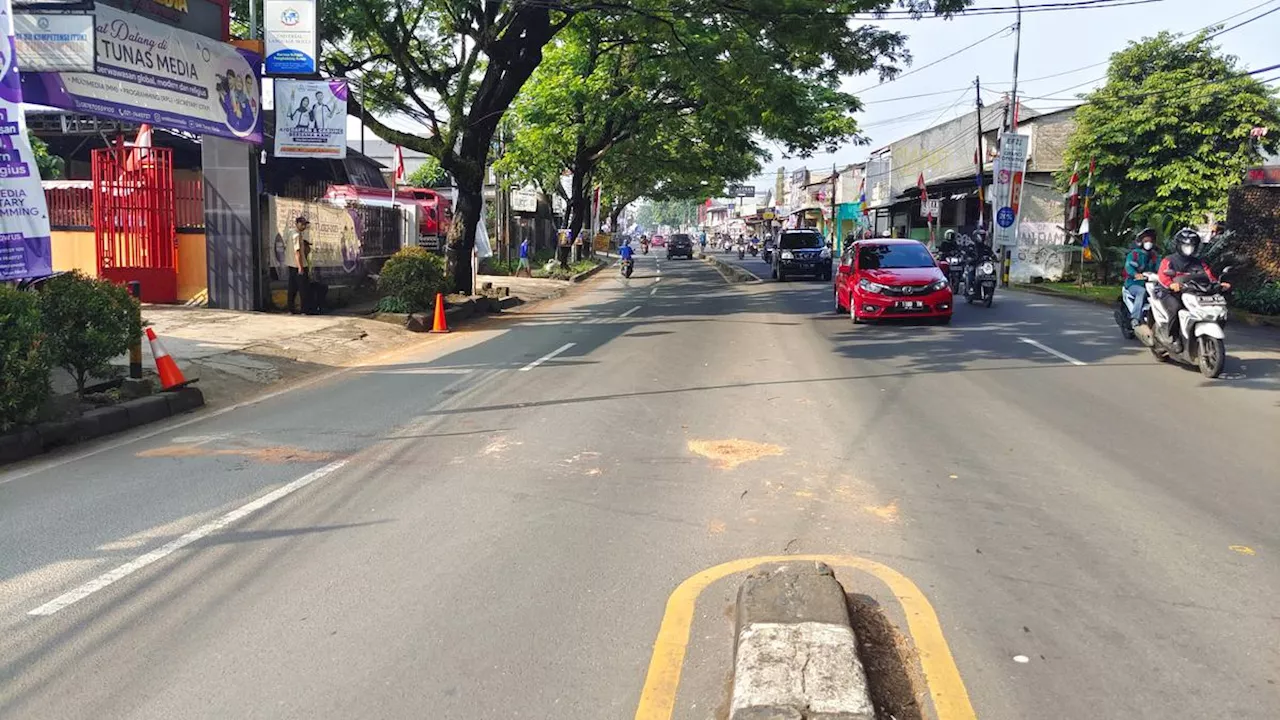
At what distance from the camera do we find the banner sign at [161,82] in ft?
41.9

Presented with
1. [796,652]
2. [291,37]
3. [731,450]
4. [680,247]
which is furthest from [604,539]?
[680,247]

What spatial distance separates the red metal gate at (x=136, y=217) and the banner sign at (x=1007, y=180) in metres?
21.9

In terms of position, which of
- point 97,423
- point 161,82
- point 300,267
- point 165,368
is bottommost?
point 97,423

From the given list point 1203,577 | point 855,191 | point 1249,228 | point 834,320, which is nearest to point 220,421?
point 1203,577

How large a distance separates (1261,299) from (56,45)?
1899 centimetres

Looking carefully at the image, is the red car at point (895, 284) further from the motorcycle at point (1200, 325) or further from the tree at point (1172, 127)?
the tree at point (1172, 127)

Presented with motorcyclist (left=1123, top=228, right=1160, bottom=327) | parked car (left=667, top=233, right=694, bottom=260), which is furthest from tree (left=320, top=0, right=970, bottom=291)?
parked car (left=667, top=233, right=694, bottom=260)

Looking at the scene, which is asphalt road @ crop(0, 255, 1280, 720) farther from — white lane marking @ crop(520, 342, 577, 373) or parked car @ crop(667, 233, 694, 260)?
parked car @ crop(667, 233, 694, 260)

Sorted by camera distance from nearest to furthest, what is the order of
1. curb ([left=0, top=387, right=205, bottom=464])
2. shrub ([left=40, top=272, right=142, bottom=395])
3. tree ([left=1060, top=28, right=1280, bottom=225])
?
curb ([left=0, top=387, right=205, bottom=464])
shrub ([left=40, top=272, right=142, bottom=395])
tree ([left=1060, top=28, right=1280, bottom=225])

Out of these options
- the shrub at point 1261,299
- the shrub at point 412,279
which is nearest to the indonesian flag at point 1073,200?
the shrub at point 1261,299

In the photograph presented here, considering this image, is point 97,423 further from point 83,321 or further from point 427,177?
point 427,177

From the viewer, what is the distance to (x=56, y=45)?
39.9 ft

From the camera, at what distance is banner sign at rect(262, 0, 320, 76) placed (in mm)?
16078

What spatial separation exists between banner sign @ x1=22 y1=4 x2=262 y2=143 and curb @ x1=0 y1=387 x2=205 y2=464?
18.6ft
